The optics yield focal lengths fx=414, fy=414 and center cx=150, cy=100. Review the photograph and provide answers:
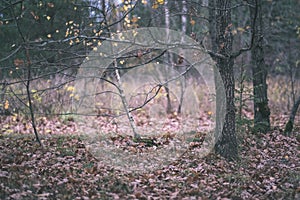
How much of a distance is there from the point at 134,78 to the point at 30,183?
13482 mm

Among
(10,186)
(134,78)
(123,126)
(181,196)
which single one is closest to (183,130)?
(123,126)

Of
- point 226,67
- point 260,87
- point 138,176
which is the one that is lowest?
point 138,176

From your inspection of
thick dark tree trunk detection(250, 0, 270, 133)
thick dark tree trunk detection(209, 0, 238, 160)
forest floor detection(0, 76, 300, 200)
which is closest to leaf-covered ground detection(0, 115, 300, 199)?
forest floor detection(0, 76, 300, 200)

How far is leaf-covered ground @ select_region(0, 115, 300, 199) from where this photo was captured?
5750 millimetres

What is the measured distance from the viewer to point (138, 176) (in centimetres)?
665

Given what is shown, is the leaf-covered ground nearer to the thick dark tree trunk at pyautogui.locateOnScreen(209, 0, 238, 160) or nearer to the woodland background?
the woodland background

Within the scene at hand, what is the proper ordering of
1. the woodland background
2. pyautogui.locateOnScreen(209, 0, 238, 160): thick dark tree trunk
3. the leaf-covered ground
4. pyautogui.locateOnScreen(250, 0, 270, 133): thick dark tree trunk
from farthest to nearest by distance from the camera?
pyautogui.locateOnScreen(250, 0, 270, 133): thick dark tree trunk < pyautogui.locateOnScreen(209, 0, 238, 160): thick dark tree trunk < the woodland background < the leaf-covered ground

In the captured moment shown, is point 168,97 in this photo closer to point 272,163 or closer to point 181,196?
point 272,163

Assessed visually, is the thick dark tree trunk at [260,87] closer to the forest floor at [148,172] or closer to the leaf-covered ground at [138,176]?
the forest floor at [148,172]

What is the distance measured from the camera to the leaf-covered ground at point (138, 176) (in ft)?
18.9

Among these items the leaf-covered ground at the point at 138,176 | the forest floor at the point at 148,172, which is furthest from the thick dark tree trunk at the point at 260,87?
the leaf-covered ground at the point at 138,176

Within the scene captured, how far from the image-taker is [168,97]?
1482 cm

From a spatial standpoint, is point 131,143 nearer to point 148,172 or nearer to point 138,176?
point 148,172

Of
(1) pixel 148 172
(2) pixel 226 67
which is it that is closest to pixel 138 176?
(1) pixel 148 172
